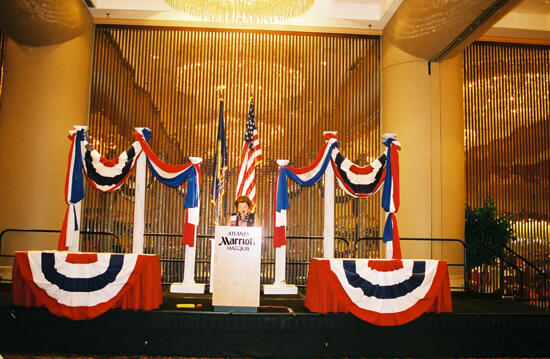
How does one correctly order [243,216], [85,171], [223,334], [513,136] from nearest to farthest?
[223,334] < [243,216] < [85,171] < [513,136]

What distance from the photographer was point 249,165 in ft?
24.4

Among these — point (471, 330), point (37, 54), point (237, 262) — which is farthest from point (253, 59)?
point (471, 330)

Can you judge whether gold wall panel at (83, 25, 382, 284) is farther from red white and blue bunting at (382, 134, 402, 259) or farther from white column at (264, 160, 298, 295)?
red white and blue bunting at (382, 134, 402, 259)

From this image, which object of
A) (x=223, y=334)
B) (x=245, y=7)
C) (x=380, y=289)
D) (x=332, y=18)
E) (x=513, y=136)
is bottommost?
(x=223, y=334)

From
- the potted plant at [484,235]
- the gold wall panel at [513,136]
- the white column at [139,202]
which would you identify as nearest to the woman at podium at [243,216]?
the white column at [139,202]

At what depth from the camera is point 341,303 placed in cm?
526

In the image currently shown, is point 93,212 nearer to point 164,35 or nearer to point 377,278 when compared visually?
point 164,35

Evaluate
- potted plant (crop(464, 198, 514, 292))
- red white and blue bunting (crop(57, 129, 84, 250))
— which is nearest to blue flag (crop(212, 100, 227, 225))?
red white and blue bunting (crop(57, 129, 84, 250))

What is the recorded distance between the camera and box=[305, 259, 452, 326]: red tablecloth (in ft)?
17.1

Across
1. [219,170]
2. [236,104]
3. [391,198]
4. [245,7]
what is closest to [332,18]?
[236,104]

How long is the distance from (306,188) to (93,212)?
4.51m

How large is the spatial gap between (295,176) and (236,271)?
2288 mm

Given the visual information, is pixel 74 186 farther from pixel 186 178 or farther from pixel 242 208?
pixel 242 208

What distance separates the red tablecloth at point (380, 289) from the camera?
521 cm
